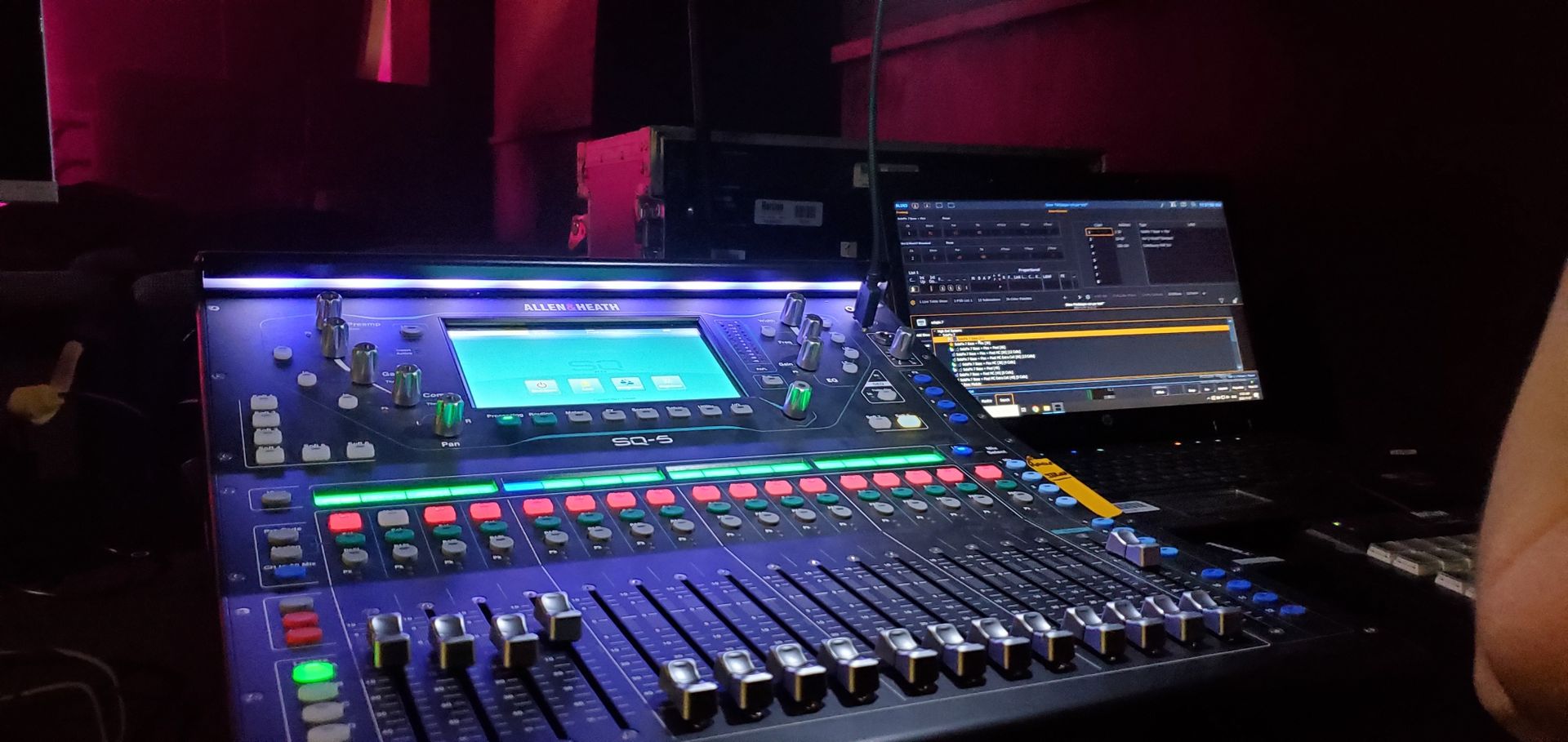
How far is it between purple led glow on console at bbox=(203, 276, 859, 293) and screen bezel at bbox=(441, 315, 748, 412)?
4cm

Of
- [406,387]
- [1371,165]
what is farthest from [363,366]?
[1371,165]

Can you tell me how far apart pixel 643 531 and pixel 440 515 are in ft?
0.45

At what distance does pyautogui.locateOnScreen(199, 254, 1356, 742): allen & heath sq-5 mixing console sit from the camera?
528 mm

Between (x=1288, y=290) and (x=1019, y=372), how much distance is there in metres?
0.56

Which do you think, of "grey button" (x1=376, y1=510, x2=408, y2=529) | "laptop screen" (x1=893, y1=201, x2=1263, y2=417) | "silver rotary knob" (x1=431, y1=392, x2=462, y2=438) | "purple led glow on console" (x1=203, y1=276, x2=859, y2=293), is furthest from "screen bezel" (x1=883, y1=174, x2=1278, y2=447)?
"grey button" (x1=376, y1=510, x2=408, y2=529)

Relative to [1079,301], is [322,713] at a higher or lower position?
lower

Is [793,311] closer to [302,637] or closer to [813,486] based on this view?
[813,486]

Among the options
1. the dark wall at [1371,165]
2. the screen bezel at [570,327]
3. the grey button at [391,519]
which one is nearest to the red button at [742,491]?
the screen bezel at [570,327]

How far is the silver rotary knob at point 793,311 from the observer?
1.04m

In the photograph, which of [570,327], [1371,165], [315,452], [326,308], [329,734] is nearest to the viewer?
[329,734]

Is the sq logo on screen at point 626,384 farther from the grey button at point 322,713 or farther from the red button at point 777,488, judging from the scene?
the grey button at point 322,713

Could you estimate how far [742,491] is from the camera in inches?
32.2

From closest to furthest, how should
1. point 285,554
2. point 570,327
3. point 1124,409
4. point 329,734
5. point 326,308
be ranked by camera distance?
point 329,734 < point 285,554 < point 326,308 < point 570,327 < point 1124,409

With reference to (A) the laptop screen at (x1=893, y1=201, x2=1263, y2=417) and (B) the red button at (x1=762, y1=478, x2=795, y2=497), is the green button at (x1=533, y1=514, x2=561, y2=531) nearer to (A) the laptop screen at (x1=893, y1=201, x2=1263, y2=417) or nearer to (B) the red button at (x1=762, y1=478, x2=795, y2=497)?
(B) the red button at (x1=762, y1=478, x2=795, y2=497)
